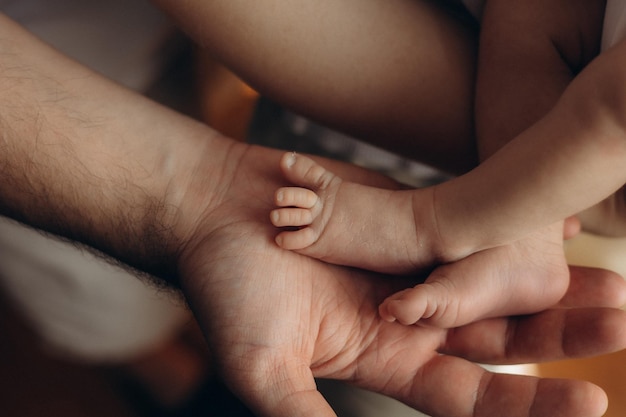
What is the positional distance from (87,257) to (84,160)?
0.18m

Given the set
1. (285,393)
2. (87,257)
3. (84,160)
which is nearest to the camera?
(285,393)

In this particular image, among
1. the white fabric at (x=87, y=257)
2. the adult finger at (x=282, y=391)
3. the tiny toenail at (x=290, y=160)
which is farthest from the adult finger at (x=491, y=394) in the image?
the white fabric at (x=87, y=257)

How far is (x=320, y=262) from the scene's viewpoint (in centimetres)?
65

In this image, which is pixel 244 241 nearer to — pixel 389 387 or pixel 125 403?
pixel 389 387

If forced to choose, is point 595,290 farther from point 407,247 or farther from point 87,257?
point 87,257

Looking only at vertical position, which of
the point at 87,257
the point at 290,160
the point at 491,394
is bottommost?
the point at 87,257

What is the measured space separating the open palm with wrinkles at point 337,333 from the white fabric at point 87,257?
0.24 metres

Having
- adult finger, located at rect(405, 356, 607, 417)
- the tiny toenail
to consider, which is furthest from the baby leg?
adult finger, located at rect(405, 356, 607, 417)

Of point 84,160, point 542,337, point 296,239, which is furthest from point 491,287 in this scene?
point 84,160

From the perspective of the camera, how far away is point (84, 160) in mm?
678

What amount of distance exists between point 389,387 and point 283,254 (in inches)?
6.5

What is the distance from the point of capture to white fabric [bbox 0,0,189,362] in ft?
2.62

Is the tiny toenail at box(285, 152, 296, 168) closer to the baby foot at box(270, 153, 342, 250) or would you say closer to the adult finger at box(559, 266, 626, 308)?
the baby foot at box(270, 153, 342, 250)

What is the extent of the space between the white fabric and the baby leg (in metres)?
0.32
